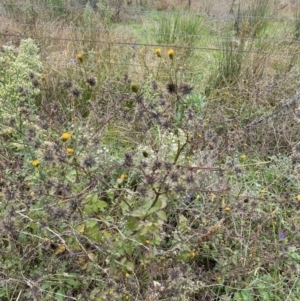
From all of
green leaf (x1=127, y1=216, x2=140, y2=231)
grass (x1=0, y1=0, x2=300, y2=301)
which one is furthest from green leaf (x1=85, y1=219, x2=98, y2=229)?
green leaf (x1=127, y1=216, x2=140, y2=231)

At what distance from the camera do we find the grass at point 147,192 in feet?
4.24

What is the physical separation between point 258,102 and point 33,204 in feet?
6.01

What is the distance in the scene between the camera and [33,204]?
144cm

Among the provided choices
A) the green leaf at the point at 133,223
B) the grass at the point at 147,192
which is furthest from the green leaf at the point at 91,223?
the green leaf at the point at 133,223

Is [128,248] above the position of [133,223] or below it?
below

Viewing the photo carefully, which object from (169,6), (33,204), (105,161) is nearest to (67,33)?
(105,161)

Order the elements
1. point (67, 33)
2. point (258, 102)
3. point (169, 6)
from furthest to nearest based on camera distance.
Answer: point (169, 6) < point (67, 33) < point (258, 102)

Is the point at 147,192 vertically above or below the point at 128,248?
above

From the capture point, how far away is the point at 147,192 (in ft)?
4.23

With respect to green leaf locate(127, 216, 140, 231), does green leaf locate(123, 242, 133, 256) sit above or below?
below

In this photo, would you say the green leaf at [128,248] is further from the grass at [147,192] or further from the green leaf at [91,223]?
the green leaf at [91,223]

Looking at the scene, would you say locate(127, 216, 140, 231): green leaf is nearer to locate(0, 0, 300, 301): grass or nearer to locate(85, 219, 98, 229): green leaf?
locate(0, 0, 300, 301): grass

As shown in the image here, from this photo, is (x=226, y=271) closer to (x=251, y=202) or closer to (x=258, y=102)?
(x=251, y=202)

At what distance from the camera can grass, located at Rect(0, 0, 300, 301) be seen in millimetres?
1292
